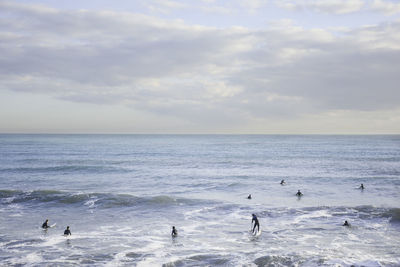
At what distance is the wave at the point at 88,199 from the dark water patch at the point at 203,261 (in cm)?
1560

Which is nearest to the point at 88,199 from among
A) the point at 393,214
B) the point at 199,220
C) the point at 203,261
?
the point at 199,220

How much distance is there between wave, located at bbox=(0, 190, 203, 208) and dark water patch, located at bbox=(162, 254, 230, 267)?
15598mm

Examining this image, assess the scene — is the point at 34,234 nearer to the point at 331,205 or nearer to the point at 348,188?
the point at 331,205

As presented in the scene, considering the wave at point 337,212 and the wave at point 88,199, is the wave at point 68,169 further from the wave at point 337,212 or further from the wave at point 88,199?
the wave at point 337,212

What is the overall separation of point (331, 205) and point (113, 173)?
40.1m

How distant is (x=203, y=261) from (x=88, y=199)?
22.4m

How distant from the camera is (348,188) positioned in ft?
148

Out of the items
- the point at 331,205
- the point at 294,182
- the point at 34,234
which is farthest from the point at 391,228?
the point at 34,234

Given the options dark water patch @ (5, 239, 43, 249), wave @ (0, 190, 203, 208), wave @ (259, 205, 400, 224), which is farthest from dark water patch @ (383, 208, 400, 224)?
dark water patch @ (5, 239, 43, 249)

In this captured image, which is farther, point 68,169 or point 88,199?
point 68,169

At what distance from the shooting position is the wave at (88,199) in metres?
36.2

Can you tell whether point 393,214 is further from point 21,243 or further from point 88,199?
point 88,199

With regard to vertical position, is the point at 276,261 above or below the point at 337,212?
below

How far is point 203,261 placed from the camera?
20.4 m
